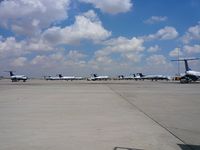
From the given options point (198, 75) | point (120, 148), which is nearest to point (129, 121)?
point (120, 148)

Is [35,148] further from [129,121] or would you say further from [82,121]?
[129,121]

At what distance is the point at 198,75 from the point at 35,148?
76.1 m

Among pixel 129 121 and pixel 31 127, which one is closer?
pixel 31 127

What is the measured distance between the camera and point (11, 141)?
Answer: 7938 millimetres

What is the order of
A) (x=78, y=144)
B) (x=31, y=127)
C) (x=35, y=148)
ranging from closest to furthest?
(x=35, y=148) → (x=78, y=144) → (x=31, y=127)

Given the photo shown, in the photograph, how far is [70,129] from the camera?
32.5ft

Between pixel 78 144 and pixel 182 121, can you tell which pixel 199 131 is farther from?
pixel 78 144

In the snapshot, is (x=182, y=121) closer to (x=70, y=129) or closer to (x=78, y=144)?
(x=70, y=129)

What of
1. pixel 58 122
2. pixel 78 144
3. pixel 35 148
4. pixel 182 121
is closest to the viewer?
pixel 35 148

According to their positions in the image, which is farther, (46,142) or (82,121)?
(82,121)

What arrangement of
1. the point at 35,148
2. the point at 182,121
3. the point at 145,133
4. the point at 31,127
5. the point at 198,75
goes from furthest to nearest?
the point at 198,75, the point at 182,121, the point at 31,127, the point at 145,133, the point at 35,148

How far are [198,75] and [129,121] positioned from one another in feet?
232

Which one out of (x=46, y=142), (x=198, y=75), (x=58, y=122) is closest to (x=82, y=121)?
(x=58, y=122)

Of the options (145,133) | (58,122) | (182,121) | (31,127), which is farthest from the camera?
(182,121)
